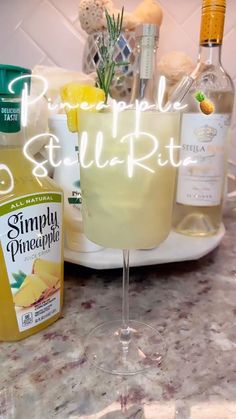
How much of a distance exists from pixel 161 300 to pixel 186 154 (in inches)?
10.1

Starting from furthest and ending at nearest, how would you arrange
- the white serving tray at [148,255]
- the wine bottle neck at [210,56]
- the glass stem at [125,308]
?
the wine bottle neck at [210,56] < the white serving tray at [148,255] < the glass stem at [125,308]

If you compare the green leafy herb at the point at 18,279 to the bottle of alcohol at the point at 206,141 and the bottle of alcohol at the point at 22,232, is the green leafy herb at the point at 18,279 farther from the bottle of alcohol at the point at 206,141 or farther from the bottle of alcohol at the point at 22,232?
the bottle of alcohol at the point at 206,141

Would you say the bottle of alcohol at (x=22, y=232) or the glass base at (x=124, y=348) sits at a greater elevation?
the bottle of alcohol at (x=22, y=232)

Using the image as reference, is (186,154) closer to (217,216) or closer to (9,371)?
(217,216)

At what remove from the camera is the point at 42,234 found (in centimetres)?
44

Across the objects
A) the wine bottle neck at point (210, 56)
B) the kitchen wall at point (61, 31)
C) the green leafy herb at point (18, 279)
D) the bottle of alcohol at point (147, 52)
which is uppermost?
the kitchen wall at point (61, 31)

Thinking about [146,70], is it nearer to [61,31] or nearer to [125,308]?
[125,308]

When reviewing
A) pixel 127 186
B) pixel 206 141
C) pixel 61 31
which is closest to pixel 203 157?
pixel 206 141

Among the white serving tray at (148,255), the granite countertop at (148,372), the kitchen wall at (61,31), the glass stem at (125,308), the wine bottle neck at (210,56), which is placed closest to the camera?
the granite countertop at (148,372)

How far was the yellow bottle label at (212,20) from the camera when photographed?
570 millimetres

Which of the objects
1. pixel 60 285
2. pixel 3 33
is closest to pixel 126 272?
pixel 60 285

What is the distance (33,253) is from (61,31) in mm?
867

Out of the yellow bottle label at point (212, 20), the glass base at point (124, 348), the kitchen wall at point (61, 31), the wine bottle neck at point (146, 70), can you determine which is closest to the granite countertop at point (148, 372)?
the glass base at point (124, 348)

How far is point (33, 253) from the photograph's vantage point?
1.43 ft
